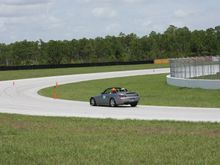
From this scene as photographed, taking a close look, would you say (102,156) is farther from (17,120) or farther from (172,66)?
(172,66)

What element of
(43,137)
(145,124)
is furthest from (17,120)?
(43,137)

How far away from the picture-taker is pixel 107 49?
160 meters

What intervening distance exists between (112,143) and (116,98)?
1684 centimetres

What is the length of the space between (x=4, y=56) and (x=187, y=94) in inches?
5115

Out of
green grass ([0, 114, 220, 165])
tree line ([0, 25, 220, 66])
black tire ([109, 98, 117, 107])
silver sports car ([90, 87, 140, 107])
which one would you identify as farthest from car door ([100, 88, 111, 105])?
tree line ([0, 25, 220, 66])

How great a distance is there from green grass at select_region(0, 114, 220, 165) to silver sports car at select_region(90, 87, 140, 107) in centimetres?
1059

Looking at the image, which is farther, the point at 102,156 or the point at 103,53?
the point at 103,53

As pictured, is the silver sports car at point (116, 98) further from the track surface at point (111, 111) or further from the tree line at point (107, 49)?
the tree line at point (107, 49)

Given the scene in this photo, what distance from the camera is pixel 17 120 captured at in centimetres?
2048

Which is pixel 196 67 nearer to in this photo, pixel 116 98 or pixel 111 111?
pixel 116 98

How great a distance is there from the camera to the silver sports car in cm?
2894

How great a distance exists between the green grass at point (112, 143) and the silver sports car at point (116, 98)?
10592mm

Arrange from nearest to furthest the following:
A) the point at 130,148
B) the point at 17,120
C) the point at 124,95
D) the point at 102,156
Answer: the point at 102,156 → the point at 130,148 → the point at 17,120 → the point at 124,95

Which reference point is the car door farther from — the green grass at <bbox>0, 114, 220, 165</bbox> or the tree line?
the tree line
